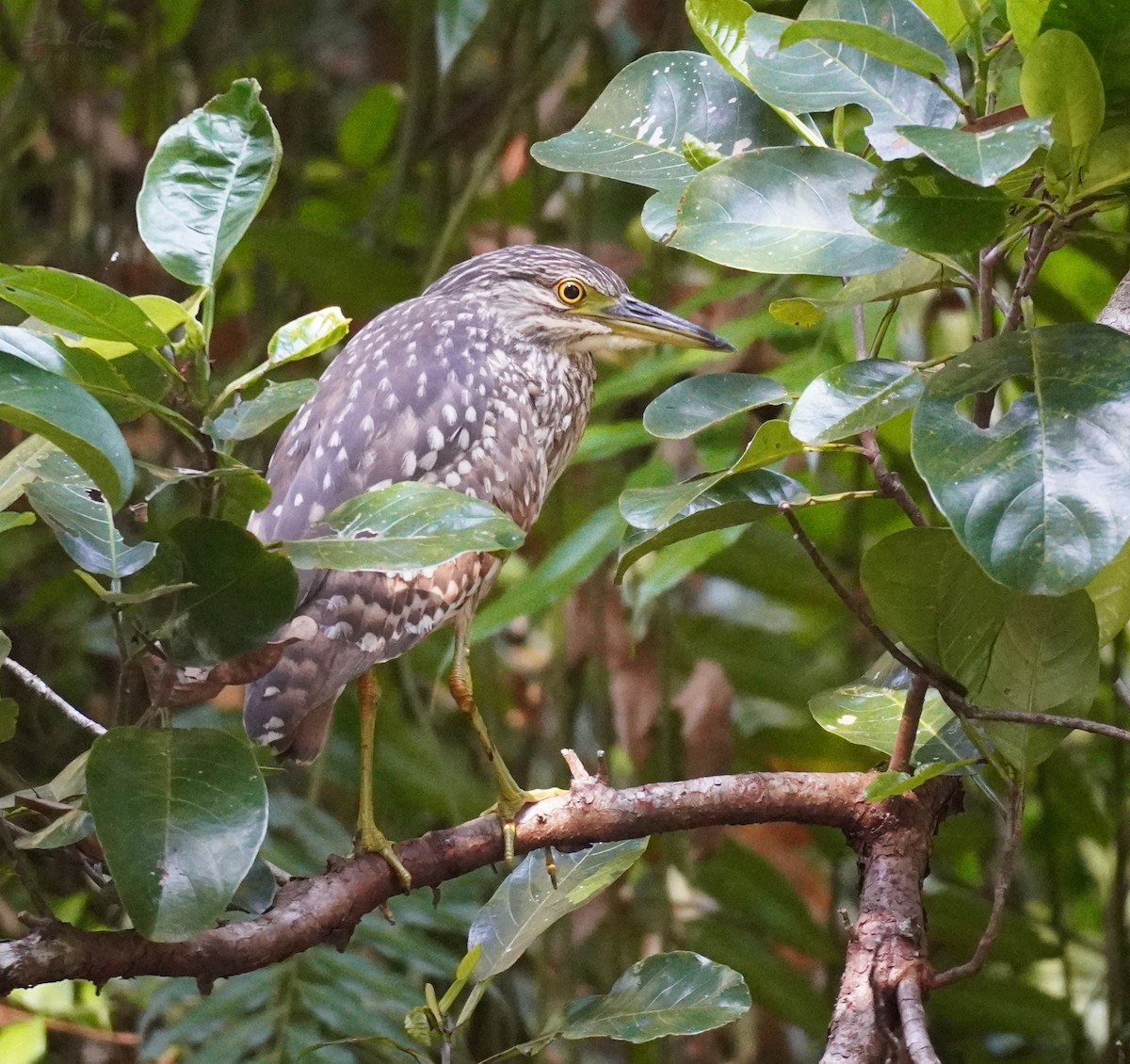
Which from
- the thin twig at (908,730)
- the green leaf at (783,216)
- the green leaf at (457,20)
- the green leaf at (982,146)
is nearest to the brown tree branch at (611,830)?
the thin twig at (908,730)

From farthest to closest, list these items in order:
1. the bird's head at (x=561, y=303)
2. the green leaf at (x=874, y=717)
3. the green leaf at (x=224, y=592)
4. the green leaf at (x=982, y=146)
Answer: the bird's head at (x=561, y=303), the green leaf at (x=874, y=717), the green leaf at (x=224, y=592), the green leaf at (x=982, y=146)

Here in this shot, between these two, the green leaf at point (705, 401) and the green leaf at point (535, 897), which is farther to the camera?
the green leaf at point (535, 897)

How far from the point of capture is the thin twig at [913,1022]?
101 cm

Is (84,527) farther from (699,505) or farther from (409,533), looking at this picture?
(699,505)

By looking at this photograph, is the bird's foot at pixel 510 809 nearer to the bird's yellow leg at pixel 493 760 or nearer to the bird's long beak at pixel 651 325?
the bird's yellow leg at pixel 493 760

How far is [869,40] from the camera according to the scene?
2.89 ft

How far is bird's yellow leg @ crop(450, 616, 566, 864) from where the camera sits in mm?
1607

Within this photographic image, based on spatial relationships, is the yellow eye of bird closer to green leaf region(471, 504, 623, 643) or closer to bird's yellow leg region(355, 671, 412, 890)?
green leaf region(471, 504, 623, 643)

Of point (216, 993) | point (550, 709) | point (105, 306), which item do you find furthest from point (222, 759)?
point (550, 709)

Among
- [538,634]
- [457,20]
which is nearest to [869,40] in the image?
[457,20]

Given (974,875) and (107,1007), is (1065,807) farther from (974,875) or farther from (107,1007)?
(107,1007)

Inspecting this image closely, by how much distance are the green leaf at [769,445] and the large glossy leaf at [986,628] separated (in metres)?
0.10

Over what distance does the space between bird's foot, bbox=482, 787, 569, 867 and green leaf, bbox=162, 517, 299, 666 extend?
55cm

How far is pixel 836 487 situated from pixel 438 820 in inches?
43.0
